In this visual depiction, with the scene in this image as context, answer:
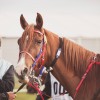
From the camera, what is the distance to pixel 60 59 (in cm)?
223

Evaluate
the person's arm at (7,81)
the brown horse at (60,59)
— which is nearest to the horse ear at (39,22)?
the brown horse at (60,59)

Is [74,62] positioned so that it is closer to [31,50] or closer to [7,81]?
[31,50]

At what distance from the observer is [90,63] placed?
7.13 ft

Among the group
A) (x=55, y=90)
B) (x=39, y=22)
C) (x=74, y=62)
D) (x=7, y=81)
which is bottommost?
(x=55, y=90)

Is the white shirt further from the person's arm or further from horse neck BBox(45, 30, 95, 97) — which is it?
horse neck BBox(45, 30, 95, 97)

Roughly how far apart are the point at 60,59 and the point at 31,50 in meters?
0.26

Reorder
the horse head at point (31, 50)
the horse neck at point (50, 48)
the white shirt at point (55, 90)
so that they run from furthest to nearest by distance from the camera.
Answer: the white shirt at point (55, 90)
the horse neck at point (50, 48)
the horse head at point (31, 50)

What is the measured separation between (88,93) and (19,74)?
50 cm

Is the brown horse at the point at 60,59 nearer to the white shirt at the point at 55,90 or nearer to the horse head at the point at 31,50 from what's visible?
the horse head at the point at 31,50

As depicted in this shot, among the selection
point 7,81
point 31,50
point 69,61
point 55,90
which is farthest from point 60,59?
point 55,90

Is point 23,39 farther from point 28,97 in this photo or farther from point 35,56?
point 28,97

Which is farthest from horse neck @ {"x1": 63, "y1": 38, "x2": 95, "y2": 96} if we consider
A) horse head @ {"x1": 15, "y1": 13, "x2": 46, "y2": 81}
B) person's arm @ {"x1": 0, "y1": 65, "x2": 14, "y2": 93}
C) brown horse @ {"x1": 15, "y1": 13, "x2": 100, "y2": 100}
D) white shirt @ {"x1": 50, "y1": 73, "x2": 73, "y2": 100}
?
white shirt @ {"x1": 50, "y1": 73, "x2": 73, "y2": 100}

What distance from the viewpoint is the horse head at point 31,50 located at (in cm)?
204

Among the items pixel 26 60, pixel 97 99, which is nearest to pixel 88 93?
pixel 97 99
